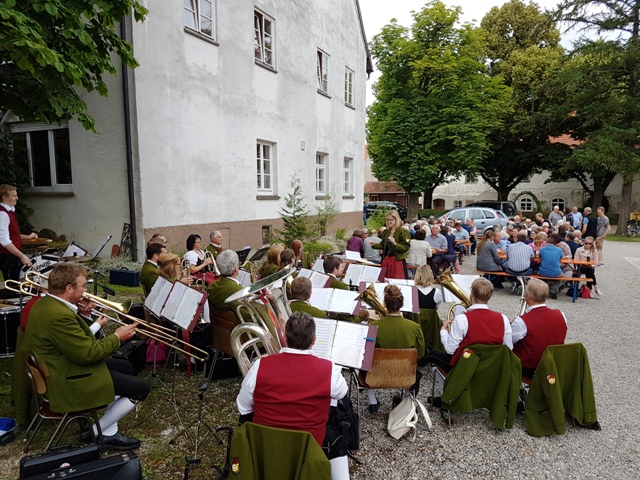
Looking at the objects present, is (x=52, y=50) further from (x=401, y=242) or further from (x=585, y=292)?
(x=585, y=292)

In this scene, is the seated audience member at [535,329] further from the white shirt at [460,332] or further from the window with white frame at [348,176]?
the window with white frame at [348,176]

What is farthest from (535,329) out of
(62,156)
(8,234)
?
(62,156)

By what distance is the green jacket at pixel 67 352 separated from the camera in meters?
3.33

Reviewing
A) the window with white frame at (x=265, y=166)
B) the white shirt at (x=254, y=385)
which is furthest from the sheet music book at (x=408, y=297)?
the window with white frame at (x=265, y=166)

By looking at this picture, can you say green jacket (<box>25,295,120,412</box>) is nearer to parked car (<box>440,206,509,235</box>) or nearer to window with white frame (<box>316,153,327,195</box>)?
window with white frame (<box>316,153,327,195</box>)

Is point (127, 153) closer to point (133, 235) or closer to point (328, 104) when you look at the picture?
point (133, 235)

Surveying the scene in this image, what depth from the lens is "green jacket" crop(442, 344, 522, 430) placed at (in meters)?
4.28

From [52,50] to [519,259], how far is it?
31.9 ft

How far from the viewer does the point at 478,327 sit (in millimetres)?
4355

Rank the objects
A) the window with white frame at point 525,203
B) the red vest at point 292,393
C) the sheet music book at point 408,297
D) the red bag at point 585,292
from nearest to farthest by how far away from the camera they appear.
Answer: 1. the red vest at point 292,393
2. the sheet music book at point 408,297
3. the red bag at point 585,292
4. the window with white frame at point 525,203

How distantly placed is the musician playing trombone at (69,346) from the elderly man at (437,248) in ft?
30.2

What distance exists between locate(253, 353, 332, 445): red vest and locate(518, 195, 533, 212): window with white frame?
129 feet

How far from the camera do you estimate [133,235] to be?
943 cm

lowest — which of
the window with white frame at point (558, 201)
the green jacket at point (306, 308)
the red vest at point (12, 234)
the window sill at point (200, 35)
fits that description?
the green jacket at point (306, 308)
